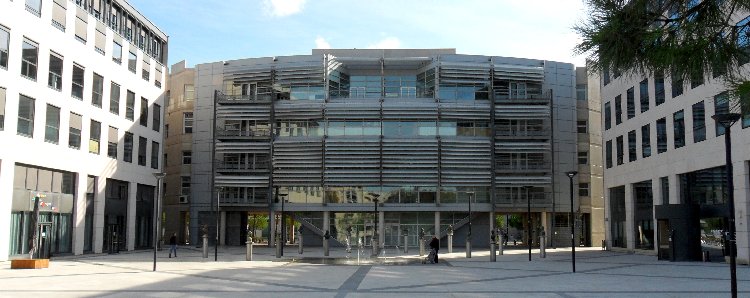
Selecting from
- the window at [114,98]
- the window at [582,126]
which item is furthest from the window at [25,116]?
the window at [582,126]

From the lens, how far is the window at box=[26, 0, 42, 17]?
3262cm

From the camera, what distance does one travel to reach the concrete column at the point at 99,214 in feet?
131

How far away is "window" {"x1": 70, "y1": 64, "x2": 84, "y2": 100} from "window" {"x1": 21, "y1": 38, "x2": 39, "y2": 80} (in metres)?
4.10

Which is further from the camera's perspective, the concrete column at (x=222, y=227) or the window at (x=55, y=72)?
the concrete column at (x=222, y=227)

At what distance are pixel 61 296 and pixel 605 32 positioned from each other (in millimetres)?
14634

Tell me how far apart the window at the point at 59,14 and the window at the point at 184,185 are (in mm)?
26484

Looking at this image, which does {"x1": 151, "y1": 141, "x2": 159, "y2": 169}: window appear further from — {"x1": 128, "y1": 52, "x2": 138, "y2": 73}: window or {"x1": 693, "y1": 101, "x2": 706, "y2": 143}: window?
{"x1": 693, "y1": 101, "x2": 706, "y2": 143}: window

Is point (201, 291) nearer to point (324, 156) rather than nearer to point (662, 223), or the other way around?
point (662, 223)

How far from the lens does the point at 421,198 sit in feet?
178

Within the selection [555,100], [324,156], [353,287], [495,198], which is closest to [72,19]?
[324,156]

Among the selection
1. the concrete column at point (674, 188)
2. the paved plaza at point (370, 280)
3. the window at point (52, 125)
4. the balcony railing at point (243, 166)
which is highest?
the window at point (52, 125)

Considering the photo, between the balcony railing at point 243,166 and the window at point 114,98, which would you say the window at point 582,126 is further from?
the window at point 114,98

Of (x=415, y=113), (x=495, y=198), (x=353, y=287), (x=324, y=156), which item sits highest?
(x=415, y=113)

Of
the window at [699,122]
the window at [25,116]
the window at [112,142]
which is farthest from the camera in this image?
the window at [112,142]
